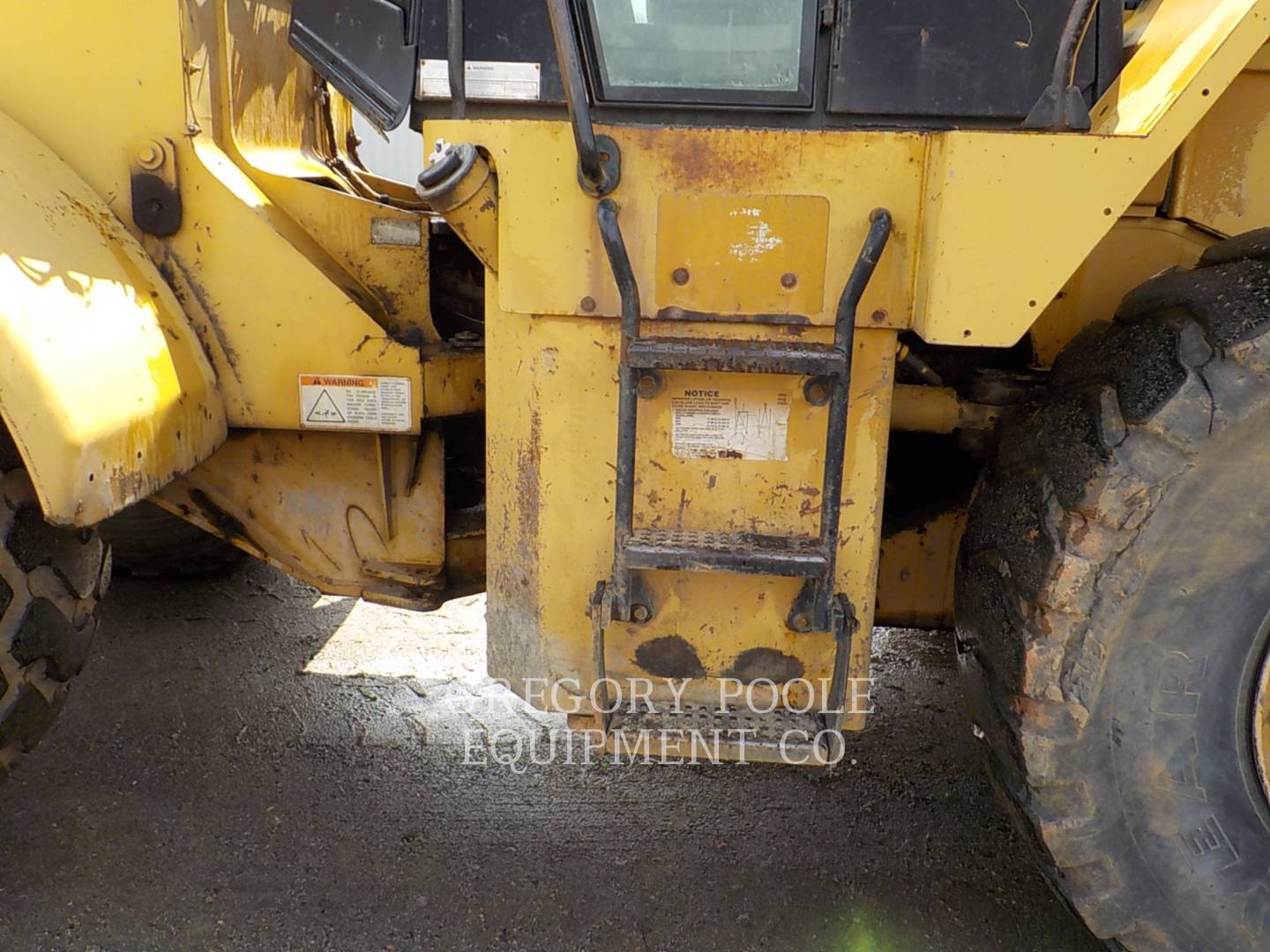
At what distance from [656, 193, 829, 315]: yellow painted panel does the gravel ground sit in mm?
1237

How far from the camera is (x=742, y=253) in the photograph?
1.52 meters

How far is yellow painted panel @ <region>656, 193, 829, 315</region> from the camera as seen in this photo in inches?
59.1

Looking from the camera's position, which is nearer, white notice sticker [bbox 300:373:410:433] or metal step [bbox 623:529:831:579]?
metal step [bbox 623:529:831:579]

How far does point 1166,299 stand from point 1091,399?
194mm

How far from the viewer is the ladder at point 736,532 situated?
4.90 feet

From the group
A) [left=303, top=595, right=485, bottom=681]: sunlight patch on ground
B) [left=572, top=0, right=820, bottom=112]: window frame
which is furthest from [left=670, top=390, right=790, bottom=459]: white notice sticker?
[left=303, top=595, right=485, bottom=681]: sunlight patch on ground

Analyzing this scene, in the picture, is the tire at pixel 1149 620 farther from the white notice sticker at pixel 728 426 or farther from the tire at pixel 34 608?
the tire at pixel 34 608

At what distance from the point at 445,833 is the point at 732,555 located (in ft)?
A: 3.60

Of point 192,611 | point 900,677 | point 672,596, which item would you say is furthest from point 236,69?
point 900,677

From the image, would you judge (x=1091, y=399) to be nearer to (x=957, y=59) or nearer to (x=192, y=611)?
(x=957, y=59)

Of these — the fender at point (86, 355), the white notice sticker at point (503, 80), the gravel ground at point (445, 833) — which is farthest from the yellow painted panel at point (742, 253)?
the gravel ground at point (445, 833)

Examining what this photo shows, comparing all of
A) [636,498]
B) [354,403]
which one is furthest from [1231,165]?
[354,403]

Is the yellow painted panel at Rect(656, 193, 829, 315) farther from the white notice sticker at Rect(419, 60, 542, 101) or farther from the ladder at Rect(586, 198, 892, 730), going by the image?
the white notice sticker at Rect(419, 60, 542, 101)

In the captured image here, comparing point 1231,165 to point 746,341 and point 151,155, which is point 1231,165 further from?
point 151,155
